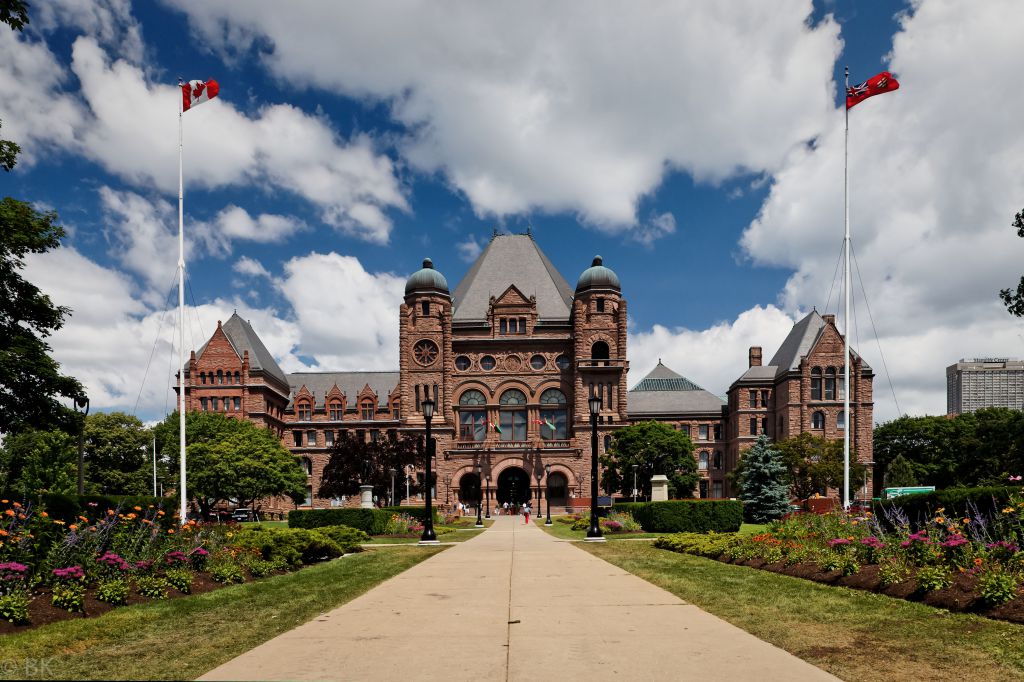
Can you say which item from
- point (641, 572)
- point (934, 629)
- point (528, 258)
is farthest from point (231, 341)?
point (934, 629)

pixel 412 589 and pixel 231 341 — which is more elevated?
pixel 231 341

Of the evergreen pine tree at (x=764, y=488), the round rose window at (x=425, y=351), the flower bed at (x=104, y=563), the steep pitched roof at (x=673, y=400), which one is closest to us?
the flower bed at (x=104, y=563)

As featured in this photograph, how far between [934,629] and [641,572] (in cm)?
749

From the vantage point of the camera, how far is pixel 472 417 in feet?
261

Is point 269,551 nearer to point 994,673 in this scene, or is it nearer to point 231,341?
point 994,673

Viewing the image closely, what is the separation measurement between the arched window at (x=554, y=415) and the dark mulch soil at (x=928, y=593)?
62.8 metres

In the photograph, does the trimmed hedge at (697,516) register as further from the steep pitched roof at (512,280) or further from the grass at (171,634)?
the steep pitched roof at (512,280)

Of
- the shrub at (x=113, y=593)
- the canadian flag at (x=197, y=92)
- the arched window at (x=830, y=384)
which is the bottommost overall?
the shrub at (x=113, y=593)

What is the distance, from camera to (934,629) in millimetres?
9188

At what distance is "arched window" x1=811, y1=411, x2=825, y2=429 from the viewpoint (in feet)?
258

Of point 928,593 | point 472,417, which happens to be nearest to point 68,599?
point 928,593

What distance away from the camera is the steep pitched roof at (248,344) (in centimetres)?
8394

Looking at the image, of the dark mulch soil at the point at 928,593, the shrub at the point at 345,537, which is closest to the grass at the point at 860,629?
the dark mulch soil at the point at 928,593

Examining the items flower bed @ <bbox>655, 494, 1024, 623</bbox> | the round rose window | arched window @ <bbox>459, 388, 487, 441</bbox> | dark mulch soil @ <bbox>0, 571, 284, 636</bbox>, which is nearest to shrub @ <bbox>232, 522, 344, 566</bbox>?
dark mulch soil @ <bbox>0, 571, 284, 636</bbox>
